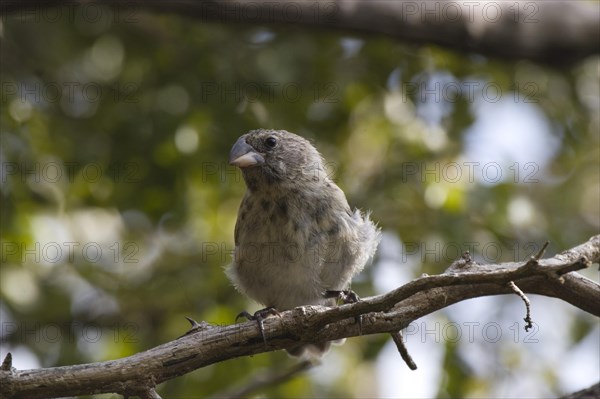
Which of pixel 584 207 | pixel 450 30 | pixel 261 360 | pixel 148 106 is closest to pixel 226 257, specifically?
pixel 261 360

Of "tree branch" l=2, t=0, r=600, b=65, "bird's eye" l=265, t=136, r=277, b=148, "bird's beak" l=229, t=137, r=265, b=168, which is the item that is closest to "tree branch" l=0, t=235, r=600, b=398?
"bird's beak" l=229, t=137, r=265, b=168

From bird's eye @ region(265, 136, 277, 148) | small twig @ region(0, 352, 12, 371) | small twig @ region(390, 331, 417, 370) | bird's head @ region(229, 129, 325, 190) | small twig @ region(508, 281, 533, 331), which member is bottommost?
small twig @ region(390, 331, 417, 370)

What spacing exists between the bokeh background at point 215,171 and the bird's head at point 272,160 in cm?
21

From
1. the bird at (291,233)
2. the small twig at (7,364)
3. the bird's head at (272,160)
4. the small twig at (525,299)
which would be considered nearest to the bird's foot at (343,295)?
the bird at (291,233)

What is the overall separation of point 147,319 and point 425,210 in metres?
2.04

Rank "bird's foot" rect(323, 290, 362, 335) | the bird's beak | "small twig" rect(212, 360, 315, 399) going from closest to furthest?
"bird's foot" rect(323, 290, 362, 335) → the bird's beak → "small twig" rect(212, 360, 315, 399)

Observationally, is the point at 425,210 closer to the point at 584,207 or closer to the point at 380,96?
the point at 380,96

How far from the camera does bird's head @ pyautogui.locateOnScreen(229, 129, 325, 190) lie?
15.3 feet

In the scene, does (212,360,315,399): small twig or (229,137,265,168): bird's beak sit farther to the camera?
(212,360,315,399): small twig

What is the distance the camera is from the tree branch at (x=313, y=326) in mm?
2822

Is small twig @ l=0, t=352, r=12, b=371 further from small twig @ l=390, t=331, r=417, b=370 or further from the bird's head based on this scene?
the bird's head

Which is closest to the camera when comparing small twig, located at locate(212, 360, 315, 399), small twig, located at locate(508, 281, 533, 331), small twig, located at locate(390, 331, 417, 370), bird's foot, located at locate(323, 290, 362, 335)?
small twig, located at locate(508, 281, 533, 331)

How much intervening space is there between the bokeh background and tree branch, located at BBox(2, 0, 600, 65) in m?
0.24

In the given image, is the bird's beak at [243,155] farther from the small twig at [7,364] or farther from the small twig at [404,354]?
the small twig at [7,364]
